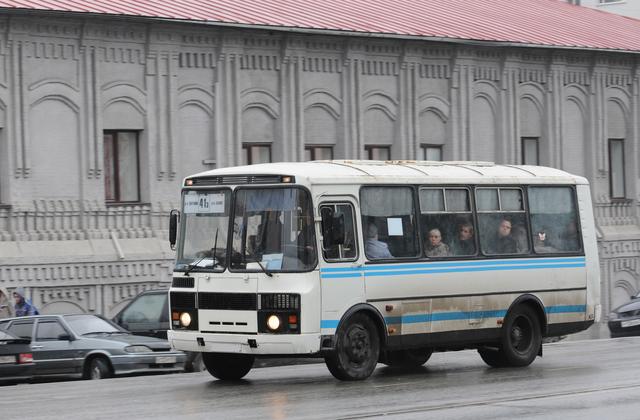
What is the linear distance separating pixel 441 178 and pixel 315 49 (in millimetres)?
15269

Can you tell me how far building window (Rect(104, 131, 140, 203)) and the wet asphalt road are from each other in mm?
10511

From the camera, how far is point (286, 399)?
1647 cm

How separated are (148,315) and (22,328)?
292cm

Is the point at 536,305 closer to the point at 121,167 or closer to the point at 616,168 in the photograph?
the point at 121,167

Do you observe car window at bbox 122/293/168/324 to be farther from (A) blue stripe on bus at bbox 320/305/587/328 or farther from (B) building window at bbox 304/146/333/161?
(B) building window at bbox 304/146/333/161

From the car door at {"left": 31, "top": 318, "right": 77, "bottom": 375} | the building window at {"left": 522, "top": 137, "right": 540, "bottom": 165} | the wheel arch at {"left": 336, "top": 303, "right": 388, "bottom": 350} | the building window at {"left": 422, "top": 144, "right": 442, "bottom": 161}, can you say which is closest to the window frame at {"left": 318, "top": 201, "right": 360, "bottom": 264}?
the wheel arch at {"left": 336, "top": 303, "right": 388, "bottom": 350}

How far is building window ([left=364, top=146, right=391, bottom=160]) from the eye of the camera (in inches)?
1442

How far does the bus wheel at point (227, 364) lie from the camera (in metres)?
19.0

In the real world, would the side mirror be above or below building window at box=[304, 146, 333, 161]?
below

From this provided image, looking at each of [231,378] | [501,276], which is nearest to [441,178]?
[501,276]

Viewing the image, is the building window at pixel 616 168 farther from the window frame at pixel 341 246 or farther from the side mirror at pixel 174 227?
the side mirror at pixel 174 227

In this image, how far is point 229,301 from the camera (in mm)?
18094

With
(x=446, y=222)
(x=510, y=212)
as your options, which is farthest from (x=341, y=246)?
(x=510, y=212)

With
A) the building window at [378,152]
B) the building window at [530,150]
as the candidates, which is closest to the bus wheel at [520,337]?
the building window at [378,152]
